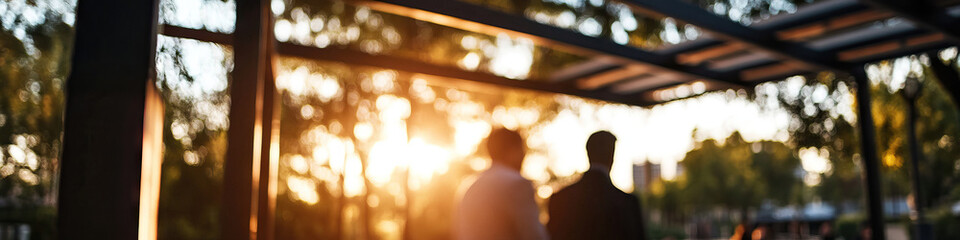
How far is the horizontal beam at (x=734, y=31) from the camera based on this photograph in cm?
605

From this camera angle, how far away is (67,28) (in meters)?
12.9

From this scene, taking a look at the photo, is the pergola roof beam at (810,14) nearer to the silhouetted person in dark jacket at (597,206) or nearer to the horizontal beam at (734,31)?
the horizontal beam at (734,31)

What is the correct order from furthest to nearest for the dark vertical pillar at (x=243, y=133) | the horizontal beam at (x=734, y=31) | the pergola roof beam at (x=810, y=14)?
1. the pergola roof beam at (x=810, y=14)
2. the horizontal beam at (x=734, y=31)
3. the dark vertical pillar at (x=243, y=133)

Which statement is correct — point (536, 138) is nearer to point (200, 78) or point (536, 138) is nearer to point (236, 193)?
point (200, 78)

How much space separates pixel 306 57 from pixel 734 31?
12.3ft

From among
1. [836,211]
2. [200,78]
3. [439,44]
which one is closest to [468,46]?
[439,44]

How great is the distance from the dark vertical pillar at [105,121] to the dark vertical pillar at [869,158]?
772 centimetres

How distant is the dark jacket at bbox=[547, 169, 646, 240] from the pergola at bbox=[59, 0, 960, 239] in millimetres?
1808

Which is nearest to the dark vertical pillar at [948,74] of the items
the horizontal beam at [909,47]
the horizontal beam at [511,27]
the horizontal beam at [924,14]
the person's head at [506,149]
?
the horizontal beam at [909,47]

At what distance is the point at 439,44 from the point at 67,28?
9.21 m

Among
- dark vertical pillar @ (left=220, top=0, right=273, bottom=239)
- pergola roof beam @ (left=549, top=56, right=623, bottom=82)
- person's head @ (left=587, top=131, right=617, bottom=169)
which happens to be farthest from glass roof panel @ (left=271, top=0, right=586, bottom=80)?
person's head @ (left=587, top=131, right=617, bottom=169)

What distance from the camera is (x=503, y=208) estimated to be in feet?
12.6

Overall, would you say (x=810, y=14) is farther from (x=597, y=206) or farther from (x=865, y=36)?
(x=597, y=206)

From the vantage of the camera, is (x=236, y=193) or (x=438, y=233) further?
(x=438, y=233)
